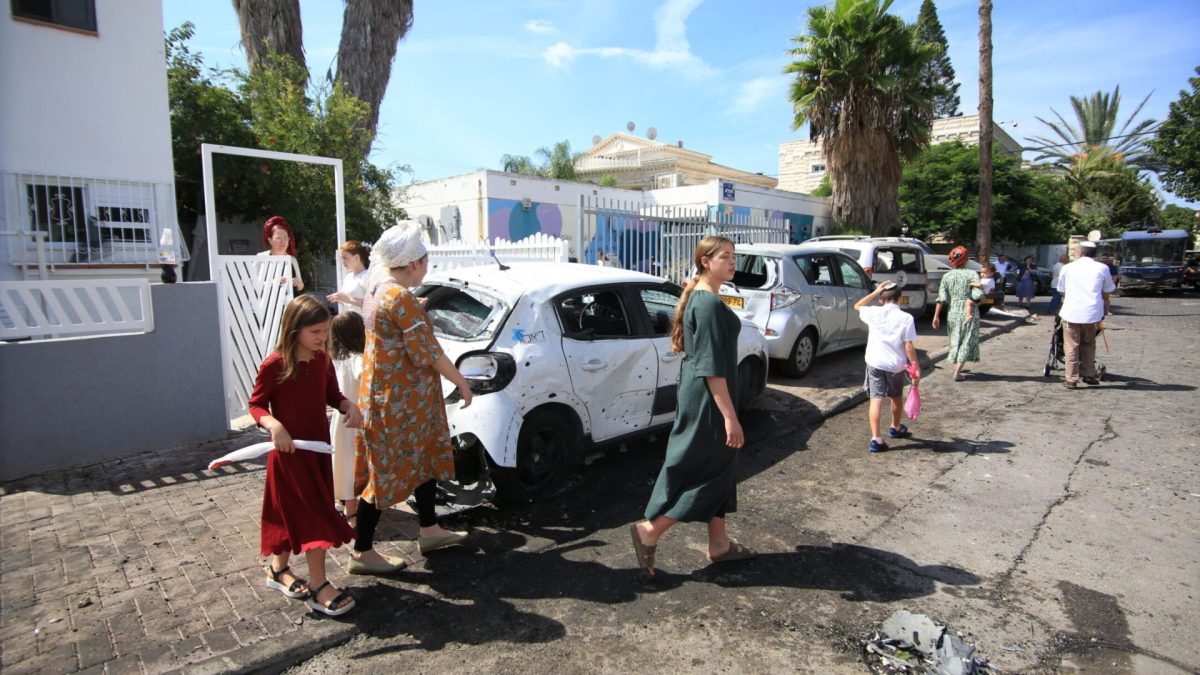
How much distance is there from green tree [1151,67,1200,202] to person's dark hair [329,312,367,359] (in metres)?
32.5

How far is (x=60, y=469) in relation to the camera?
486 cm

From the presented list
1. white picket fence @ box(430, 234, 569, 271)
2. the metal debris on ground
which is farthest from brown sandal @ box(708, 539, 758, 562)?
white picket fence @ box(430, 234, 569, 271)

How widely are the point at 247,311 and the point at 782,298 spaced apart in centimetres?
597

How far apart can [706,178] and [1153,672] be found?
40431 millimetres

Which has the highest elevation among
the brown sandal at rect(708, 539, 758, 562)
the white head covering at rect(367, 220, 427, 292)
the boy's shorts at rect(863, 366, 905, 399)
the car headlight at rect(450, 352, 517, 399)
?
the white head covering at rect(367, 220, 427, 292)

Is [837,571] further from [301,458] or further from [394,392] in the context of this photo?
[301,458]

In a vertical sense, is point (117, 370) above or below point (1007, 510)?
above

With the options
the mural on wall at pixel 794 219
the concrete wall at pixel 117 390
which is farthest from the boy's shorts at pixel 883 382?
the mural on wall at pixel 794 219

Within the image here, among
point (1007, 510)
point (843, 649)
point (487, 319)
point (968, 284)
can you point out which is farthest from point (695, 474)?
point (968, 284)

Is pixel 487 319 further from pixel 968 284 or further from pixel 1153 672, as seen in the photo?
pixel 968 284

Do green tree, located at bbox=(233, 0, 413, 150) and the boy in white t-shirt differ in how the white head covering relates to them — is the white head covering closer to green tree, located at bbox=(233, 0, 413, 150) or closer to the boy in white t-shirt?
the boy in white t-shirt

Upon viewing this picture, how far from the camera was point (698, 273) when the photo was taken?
3.52 m

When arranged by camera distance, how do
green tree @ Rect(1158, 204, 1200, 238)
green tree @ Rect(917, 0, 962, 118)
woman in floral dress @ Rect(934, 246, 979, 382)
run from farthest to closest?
green tree @ Rect(1158, 204, 1200, 238)
green tree @ Rect(917, 0, 962, 118)
woman in floral dress @ Rect(934, 246, 979, 382)

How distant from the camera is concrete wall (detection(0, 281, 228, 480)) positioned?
465cm
